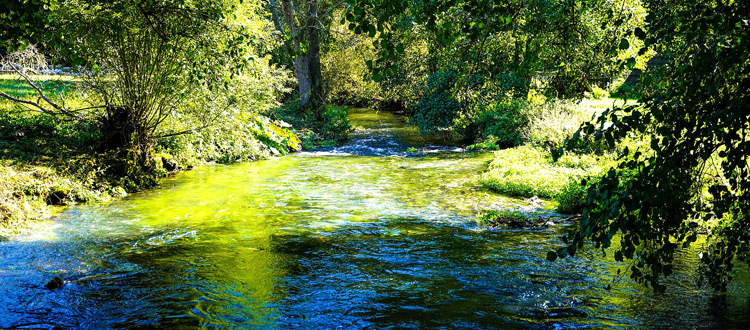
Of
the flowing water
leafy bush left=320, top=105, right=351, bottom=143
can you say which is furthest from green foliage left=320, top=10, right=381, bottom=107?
the flowing water

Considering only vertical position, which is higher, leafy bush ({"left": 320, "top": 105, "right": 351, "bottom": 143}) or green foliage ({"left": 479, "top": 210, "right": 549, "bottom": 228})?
leafy bush ({"left": 320, "top": 105, "right": 351, "bottom": 143})

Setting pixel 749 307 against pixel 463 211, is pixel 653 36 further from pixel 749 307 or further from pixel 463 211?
pixel 463 211

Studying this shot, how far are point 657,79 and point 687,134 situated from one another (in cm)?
132

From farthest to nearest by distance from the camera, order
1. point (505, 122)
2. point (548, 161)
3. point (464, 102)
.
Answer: point (464, 102) → point (505, 122) → point (548, 161)

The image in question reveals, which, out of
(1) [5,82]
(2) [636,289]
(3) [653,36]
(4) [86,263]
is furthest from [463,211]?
(1) [5,82]

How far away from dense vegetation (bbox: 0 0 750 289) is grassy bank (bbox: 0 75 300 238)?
0.17 feet

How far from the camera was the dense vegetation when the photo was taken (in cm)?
335

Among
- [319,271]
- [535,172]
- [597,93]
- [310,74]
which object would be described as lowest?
[319,271]

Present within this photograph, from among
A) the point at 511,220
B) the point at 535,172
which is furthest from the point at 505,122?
the point at 511,220

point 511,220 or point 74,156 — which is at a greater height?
point 74,156

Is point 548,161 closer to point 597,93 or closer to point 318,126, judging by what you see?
point 597,93

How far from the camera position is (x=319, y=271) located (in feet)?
24.2

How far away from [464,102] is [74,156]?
47.2 feet

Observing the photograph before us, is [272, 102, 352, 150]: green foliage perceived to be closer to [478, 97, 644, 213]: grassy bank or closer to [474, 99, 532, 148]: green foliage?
[474, 99, 532, 148]: green foliage
